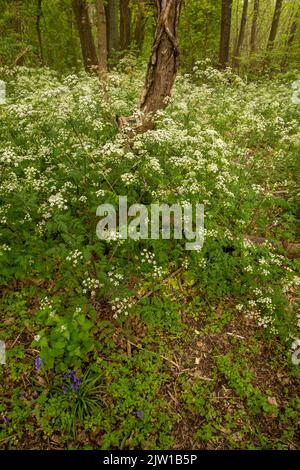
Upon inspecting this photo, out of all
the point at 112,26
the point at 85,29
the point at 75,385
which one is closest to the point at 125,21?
the point at 112,26

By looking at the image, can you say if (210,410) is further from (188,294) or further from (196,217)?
(196,217)

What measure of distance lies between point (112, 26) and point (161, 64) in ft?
34.1

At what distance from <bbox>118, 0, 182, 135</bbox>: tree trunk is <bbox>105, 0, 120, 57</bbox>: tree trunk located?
29.4 ft

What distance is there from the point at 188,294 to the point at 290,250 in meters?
1.97

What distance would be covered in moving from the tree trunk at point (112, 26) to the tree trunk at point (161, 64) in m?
8.95

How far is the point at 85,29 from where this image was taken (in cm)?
1175

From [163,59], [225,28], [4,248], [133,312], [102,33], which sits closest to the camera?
[4,248]

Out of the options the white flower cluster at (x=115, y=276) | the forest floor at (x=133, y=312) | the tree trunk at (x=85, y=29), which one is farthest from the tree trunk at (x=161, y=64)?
the tree trunk at (x=85, y=29)

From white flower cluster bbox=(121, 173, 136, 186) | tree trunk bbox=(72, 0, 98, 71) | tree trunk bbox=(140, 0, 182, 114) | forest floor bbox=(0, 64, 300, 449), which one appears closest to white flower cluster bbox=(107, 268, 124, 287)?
forest floor bbox=(0, 64, 300, 449)

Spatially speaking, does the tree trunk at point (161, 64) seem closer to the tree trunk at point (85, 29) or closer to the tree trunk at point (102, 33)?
the tree trunk at point (102, 33)

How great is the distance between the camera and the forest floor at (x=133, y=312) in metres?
3.27

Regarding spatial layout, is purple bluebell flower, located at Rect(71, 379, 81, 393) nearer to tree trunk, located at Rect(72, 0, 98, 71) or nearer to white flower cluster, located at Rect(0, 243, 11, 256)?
white flower cluster, located at Rect(0, 243, 11, 256)

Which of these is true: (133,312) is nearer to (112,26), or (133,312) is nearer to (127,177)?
(127,177)

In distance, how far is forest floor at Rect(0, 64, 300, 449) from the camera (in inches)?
129
